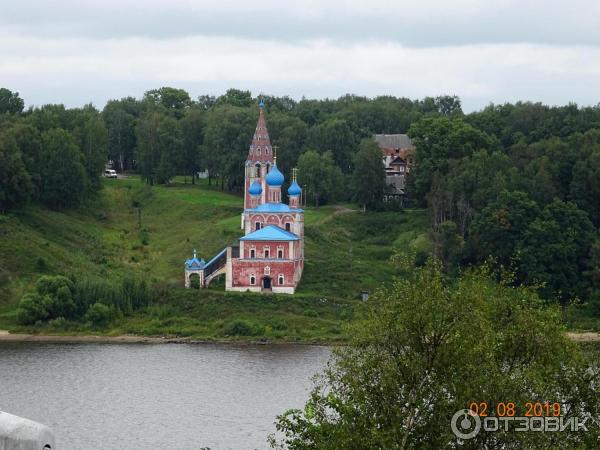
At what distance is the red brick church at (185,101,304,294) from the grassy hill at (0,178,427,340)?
84cm

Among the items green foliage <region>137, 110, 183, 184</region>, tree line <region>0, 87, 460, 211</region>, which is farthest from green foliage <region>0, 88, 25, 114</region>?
green foliage <region>137, 110, 183, 184</region>

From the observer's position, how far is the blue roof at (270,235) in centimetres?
5750

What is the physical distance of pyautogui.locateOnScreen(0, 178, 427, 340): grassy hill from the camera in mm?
56094

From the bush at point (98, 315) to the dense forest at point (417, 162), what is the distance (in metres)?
10.8

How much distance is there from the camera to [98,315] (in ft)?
183

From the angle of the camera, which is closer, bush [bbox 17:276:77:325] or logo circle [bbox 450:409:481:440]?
logo circle [bbox 450:409:481:440]

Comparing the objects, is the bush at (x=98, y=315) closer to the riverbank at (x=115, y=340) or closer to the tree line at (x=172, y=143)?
the riverbank at (x=115, y=340)

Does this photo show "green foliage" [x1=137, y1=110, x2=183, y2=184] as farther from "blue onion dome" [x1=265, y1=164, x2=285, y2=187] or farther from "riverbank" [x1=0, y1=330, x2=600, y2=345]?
"riverbank" [x1=0, y1=330, x2=600, y2=345]

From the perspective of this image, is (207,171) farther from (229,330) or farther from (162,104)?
(229,330)

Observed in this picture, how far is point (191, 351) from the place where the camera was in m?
51.9

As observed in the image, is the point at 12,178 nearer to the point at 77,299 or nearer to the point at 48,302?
the point at 77,299

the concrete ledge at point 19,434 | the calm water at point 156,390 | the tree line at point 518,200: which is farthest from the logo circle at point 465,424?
the tree line at point 518,200

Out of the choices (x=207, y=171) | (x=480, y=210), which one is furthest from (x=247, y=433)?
(x=207, y=171)
